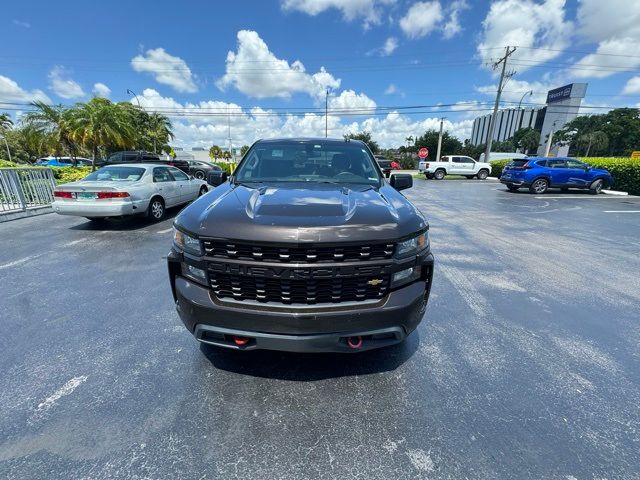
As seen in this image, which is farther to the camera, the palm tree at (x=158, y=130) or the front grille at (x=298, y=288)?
the palm tree at (x=158, y=130)

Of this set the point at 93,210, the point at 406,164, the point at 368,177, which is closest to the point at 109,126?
the point at 93,210

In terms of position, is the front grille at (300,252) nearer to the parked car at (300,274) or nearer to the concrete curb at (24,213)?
the parked car at (300,274)

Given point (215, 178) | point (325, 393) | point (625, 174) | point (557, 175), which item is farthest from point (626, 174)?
point (325, 393)

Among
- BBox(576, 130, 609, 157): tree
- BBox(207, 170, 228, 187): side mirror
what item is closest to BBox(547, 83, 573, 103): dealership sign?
BBox(576, 130, 609, 157): tree

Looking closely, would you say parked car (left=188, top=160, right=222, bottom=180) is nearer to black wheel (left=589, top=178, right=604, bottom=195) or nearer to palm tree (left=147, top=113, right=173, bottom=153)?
palm tree (left=147, top=113, right=173, bottom=153)

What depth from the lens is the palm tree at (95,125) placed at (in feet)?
67.2

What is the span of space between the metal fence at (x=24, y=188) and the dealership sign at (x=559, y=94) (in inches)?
4106

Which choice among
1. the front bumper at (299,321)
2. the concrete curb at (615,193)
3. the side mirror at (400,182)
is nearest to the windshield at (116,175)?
the side mirror at (400,182)

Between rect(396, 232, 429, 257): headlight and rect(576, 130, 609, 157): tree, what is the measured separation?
94.2m

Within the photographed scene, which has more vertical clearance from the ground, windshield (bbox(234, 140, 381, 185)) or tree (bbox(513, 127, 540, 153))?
tree (bbox(513, 127, 540, 153))

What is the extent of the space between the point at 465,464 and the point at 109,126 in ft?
85.3

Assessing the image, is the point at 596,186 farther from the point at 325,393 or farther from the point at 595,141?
the point at 595,141

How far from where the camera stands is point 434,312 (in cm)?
345

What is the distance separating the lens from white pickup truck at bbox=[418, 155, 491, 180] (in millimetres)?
25359
